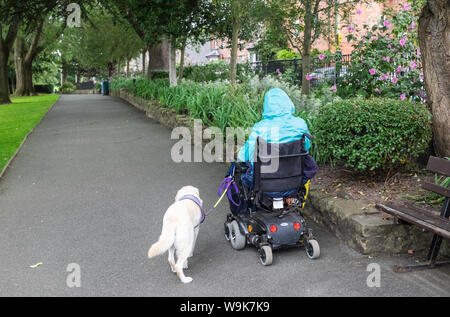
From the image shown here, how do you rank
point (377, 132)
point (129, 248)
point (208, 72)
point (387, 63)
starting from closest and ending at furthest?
point (129, 248) < point (377, 132) < point (387, 63) < point (208, 72)

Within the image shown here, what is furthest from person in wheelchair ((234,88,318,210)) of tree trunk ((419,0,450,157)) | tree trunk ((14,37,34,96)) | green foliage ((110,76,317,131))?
tree trunk ((14,37,34,96))

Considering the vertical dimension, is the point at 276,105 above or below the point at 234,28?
below

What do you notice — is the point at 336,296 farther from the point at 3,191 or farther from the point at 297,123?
the point at 3,191

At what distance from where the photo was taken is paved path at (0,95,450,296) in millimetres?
3703

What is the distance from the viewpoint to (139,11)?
49.8 feet

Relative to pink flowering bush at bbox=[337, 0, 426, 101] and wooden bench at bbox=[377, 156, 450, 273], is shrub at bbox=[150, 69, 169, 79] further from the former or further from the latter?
wooden bench at bbox=[377, 156, 450, 273]

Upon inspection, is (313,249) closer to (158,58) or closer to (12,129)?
(12,129)

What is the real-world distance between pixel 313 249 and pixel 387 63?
15.8 ft

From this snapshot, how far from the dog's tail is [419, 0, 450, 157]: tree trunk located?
3.40 metres

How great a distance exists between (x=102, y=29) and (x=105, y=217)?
2603 centimetres

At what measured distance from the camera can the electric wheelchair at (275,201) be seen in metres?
4.08

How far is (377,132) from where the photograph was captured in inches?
192

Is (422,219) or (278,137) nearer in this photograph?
(422,219)

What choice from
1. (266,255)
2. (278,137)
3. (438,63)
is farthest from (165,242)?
(438,63)
